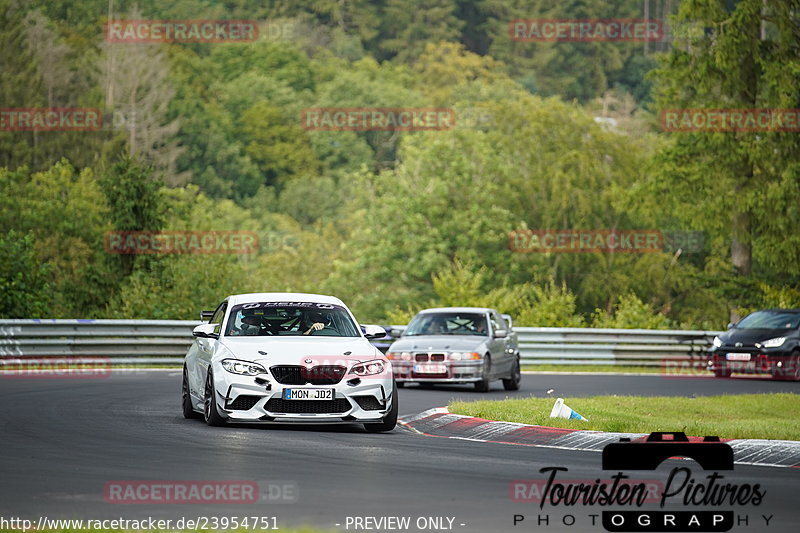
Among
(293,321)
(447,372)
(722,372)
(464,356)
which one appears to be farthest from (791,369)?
(293,321)

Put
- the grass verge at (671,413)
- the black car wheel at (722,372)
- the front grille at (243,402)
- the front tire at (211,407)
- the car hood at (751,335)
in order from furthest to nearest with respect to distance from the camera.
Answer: the black car wheel at (722,372) < the car hood at (751,335) < the grass verge at (671,413) < the front tire at (211,407) < the front grille at (243,402)

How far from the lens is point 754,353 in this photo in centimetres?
3456

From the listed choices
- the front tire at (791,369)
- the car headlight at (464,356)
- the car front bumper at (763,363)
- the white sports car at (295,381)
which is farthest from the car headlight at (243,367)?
the front tire at (791,369)

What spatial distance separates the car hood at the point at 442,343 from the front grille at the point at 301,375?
10.1 m

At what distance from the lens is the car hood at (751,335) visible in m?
34.7

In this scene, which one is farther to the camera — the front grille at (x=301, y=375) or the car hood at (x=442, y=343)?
the car hood at (x=442, y=343)

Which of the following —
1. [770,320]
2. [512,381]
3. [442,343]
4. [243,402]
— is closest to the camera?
[243,402]

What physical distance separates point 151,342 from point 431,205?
4122cm

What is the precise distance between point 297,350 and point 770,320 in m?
21.4

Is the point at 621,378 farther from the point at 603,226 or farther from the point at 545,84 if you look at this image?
the point at 545,84

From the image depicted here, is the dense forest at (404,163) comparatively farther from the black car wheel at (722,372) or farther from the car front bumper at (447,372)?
the car front bumper at (447,372)

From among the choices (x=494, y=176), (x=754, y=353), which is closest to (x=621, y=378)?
(x=754, y=353)

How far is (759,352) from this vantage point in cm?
3450

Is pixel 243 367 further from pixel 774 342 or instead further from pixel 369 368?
pixel 774 342
